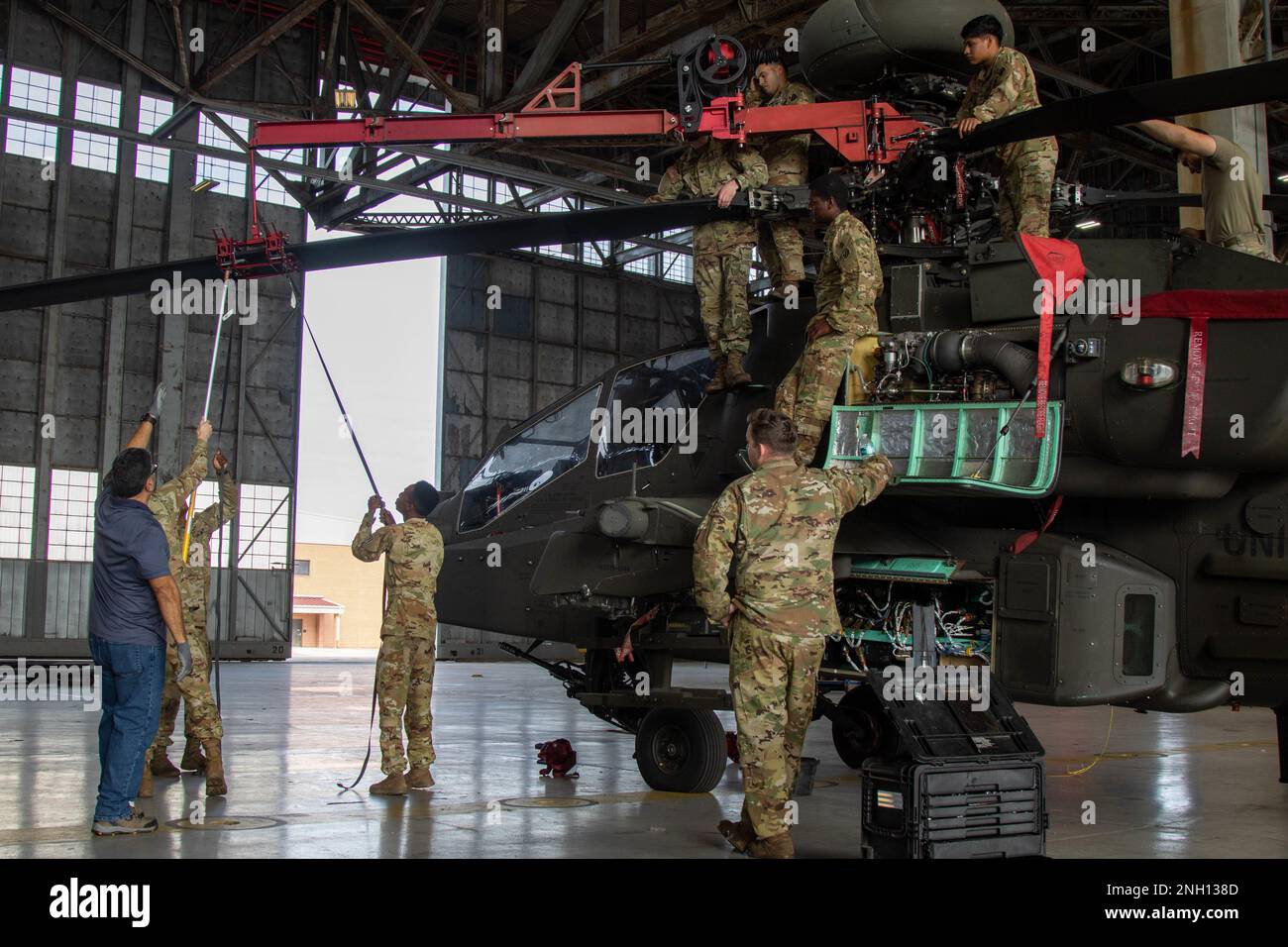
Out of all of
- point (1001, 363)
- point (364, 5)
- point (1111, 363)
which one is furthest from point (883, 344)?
point (364, 5)

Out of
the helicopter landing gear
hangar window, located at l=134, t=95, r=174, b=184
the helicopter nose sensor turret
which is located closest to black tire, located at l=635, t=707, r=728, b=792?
the helicopter landing gear

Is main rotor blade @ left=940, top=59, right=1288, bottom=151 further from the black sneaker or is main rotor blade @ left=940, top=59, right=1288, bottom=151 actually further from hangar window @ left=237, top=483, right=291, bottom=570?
hangar window @ left=237, top=483, right=291, bottom=570

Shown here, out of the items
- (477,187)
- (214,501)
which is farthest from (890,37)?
(477,187)

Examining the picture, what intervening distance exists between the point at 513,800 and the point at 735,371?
9.69 ft

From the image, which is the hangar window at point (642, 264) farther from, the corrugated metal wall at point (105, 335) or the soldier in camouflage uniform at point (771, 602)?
the soldier in camouflage uniform at point (771, 602)

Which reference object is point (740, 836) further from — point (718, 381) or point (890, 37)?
point (890, 37)

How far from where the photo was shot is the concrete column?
11.1 meters

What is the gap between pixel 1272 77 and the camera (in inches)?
178

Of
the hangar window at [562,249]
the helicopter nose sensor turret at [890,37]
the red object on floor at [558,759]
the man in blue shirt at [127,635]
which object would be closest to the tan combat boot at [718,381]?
the helicopter nose sensor turret at [890,37]

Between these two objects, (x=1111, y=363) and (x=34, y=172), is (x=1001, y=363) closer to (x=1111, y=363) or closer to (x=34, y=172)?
(x=1111, y=363)

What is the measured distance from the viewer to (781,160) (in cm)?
771

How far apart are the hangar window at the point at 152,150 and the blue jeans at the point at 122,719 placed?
2095cm

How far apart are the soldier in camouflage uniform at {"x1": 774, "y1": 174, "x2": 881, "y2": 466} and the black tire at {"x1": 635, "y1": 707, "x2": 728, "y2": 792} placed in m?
2.17

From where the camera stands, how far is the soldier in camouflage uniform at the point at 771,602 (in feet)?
17.2
